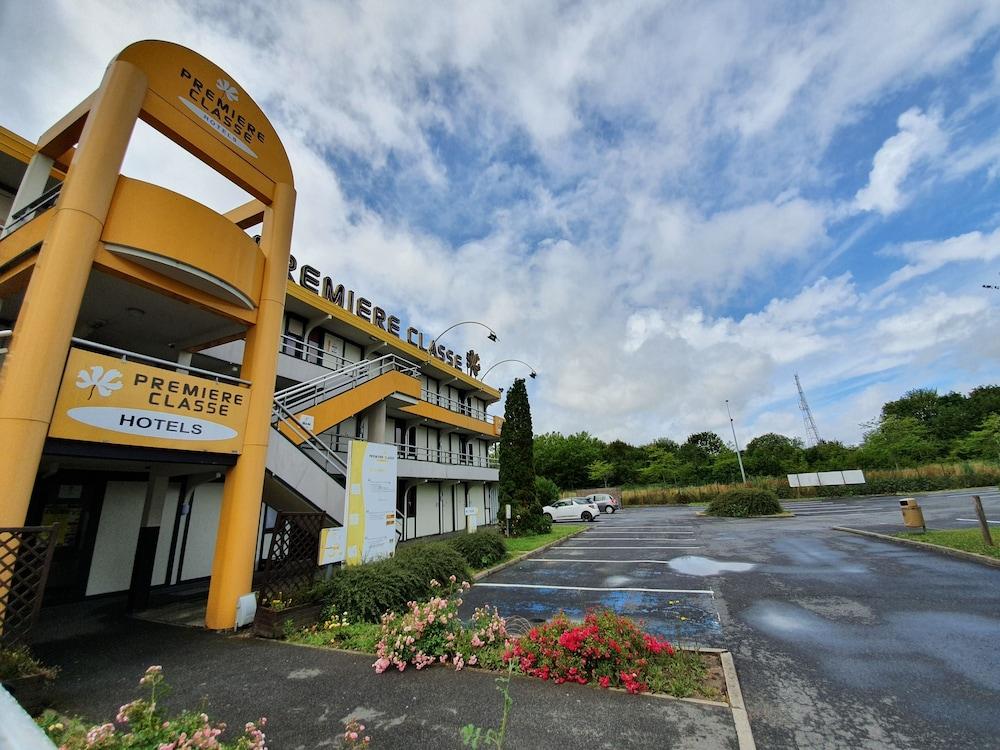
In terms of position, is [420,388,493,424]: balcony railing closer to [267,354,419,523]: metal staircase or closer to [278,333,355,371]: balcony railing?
[278,333,355,371]: balcony railing

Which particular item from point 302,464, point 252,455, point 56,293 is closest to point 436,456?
point 302,464

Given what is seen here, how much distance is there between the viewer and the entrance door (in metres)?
10.0

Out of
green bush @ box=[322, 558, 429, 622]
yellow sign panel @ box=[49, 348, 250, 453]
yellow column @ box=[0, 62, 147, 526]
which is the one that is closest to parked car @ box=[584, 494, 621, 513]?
green bush @ box=[322, 558, 429, 622]

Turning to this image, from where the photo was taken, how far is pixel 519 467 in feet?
76.1

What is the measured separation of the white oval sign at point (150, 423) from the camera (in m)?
6.59

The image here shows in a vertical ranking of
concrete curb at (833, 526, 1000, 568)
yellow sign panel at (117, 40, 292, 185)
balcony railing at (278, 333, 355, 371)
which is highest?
yellow sign panel at (117, 40, 292, 185)

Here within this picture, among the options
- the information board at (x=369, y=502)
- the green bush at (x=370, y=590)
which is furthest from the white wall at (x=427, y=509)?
the green bush at (x=370, y=590)

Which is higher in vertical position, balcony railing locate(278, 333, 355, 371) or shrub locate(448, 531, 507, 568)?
balcony railing locate(278, 333, 355, 371)

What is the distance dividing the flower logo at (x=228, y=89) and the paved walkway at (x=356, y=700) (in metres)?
11.1

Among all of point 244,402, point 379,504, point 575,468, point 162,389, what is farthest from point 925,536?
point 575,468

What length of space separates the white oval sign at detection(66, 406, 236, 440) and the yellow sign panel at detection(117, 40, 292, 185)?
6115 millimetres

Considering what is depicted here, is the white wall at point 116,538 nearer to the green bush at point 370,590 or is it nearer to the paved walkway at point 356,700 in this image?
the paved walkway at point 356,700

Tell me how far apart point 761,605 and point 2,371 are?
1306cm

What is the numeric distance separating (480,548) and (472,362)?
18.9m
